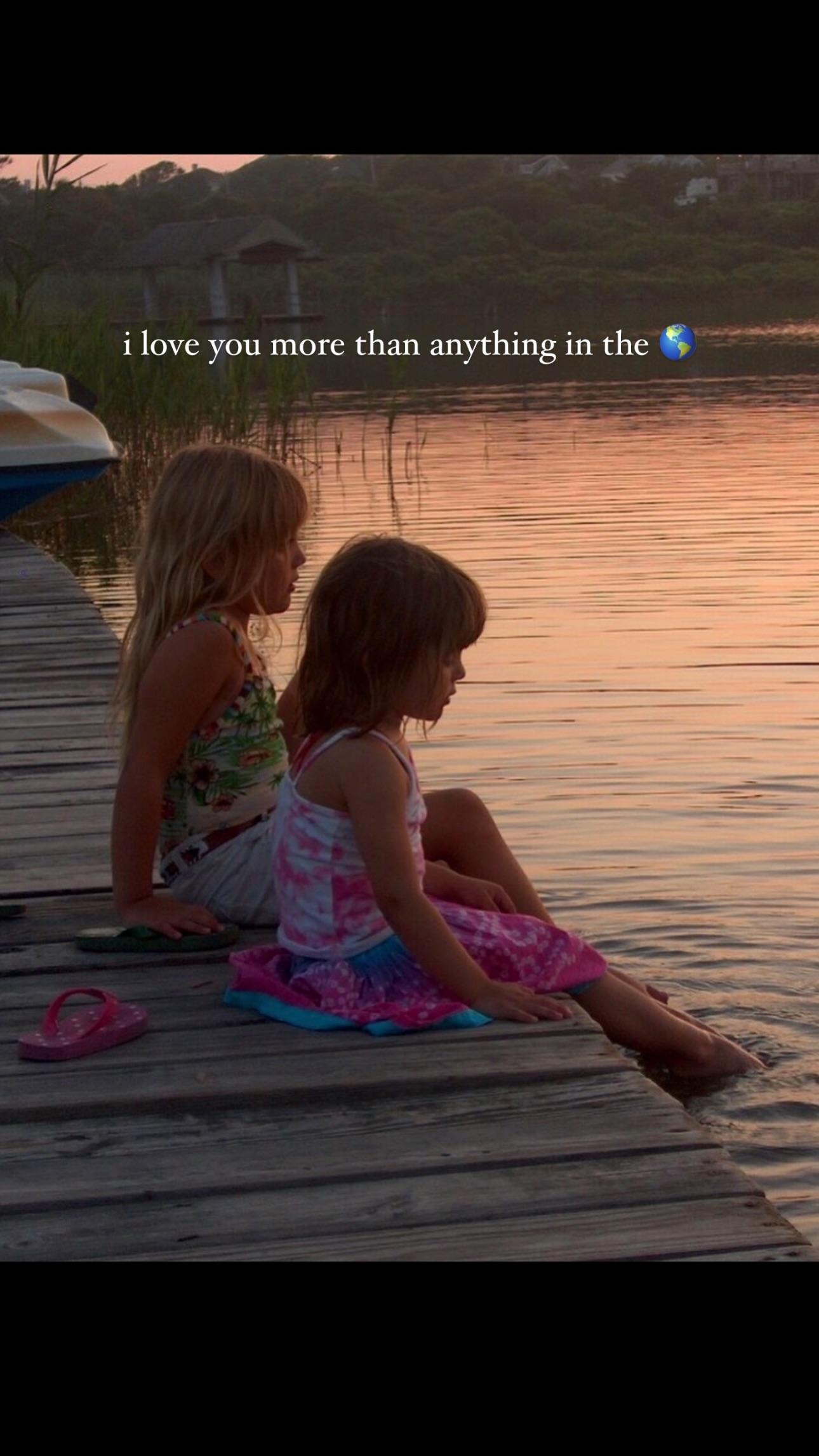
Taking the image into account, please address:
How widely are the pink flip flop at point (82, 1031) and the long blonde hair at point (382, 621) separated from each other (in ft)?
1.98

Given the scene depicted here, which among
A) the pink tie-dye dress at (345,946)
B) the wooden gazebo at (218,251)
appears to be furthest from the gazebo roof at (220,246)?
the pink tie-dye dress at (345,946)

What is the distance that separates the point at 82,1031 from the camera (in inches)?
125

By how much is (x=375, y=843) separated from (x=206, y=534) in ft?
2.62

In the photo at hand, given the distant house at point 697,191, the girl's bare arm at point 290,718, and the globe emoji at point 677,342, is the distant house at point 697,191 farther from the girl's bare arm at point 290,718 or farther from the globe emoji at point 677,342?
the girl's bare arm at point 290,718

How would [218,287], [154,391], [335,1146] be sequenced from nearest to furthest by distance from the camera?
[335,1146], [154,391], [218,287]

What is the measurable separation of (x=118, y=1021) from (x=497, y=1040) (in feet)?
2.04

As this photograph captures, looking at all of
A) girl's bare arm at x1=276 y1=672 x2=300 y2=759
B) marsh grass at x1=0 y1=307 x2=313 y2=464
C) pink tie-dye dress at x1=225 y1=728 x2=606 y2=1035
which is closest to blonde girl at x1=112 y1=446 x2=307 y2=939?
girl's bare arm at x1=276 y1=672 x2=300 y2=759

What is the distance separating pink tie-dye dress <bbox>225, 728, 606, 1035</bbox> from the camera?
3260mm

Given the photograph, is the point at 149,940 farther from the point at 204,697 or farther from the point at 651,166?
the point at 651,166

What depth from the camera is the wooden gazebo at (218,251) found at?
1812 inches

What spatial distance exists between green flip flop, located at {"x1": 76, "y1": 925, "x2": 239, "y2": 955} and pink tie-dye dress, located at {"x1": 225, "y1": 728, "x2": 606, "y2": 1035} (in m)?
0.26

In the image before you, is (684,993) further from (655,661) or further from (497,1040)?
(655,661)

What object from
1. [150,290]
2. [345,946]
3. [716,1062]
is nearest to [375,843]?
[345,946]

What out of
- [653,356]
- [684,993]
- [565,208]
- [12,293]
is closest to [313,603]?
[684,993]
